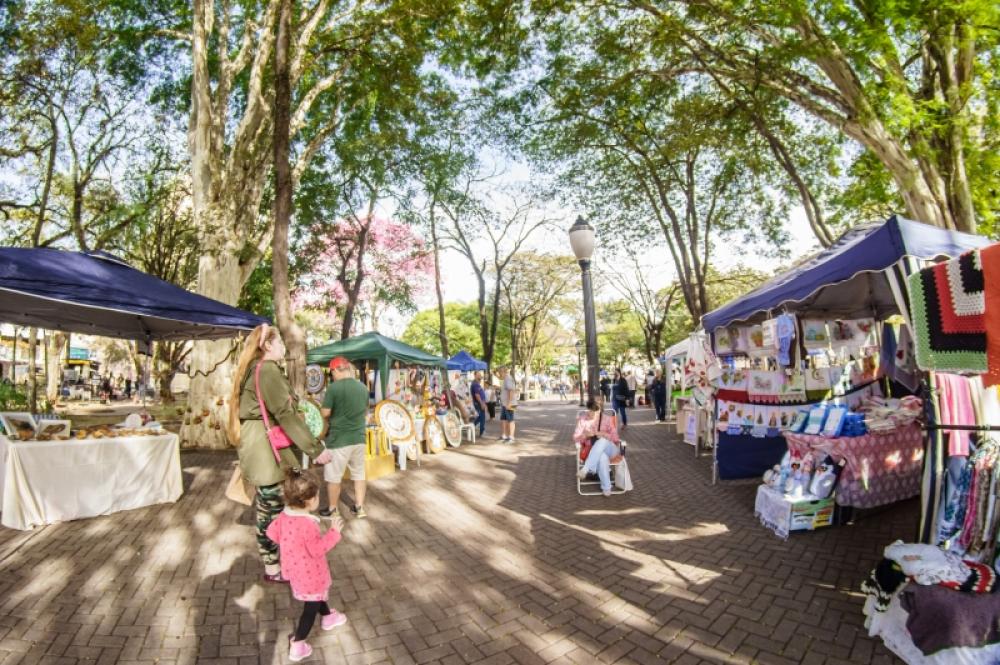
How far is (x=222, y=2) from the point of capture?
35.3 feet

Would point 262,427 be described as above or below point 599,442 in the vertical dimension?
above

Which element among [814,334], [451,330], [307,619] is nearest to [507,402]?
[814,334]

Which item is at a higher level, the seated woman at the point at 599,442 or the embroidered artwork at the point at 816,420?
the embroidered artwork at the point at 816,420

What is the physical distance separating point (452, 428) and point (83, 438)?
6.89 m

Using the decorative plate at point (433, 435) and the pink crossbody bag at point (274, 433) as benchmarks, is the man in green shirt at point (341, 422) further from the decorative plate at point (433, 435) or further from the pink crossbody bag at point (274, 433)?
the decorative plate at point (433, 435)

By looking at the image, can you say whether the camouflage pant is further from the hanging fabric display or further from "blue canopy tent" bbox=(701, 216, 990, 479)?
the hanging fabric display

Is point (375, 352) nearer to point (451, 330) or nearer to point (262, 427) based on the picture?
point (262, 427)

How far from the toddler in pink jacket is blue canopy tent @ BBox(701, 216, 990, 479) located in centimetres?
430

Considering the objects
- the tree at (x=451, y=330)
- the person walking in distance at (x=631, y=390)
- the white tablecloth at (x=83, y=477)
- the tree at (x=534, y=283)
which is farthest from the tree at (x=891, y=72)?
the tree at (x=451, y=330)

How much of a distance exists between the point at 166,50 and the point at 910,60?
16.2 m

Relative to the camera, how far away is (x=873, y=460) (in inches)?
186

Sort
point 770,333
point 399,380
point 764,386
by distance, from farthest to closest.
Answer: point 399,380
point 764,386
point 770,333

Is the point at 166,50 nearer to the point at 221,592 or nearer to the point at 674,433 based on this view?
the point at 221,592

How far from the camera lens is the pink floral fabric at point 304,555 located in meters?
2.69
